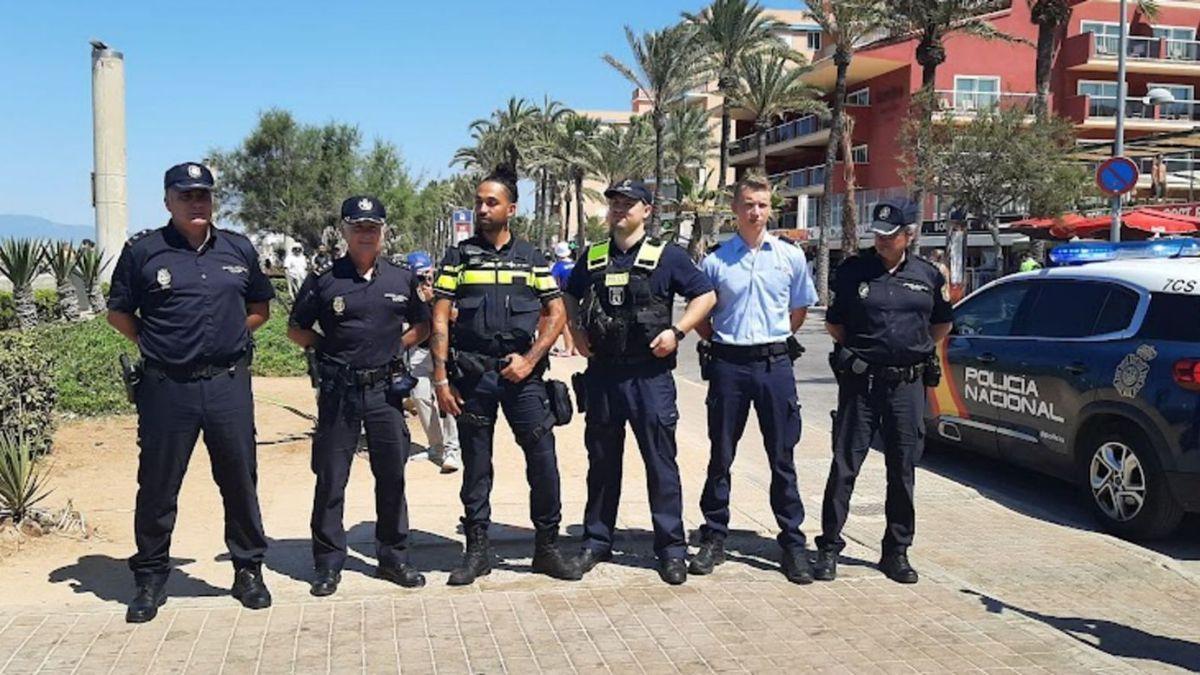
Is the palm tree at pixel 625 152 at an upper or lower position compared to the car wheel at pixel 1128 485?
upper

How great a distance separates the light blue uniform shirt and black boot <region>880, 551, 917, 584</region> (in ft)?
4.15

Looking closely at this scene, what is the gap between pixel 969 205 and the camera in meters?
27.0

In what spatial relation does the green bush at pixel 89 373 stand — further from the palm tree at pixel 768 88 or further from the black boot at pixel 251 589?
the palm tree at pixel 768 88

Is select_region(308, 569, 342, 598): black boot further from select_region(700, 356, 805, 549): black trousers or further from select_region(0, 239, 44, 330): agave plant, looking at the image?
select_region(0, 239, 44, 330): agave plant

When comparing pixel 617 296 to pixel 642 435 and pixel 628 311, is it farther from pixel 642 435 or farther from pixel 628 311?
pixel 642 435

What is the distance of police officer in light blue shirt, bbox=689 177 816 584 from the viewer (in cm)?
532

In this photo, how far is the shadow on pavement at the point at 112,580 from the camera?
4.95m

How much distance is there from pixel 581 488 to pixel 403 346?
2540 millimetres

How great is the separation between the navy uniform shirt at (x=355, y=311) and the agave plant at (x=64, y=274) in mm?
13600

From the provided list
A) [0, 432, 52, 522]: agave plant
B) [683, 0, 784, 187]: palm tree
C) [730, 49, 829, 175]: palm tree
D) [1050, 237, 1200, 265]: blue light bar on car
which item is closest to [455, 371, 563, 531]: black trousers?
[0, 432, 52, 522]: agave plant

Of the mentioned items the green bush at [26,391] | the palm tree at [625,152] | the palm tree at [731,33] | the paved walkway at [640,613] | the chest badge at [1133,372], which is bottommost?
the paved walkway at [640,613]

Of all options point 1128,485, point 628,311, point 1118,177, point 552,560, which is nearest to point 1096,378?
point 1128,485

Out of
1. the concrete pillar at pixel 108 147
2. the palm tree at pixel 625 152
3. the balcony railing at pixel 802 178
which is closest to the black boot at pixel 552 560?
the concrete pillar at pixel 108 147

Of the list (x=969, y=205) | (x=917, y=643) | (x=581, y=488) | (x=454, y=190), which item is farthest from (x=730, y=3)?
(x=454, y=190)
